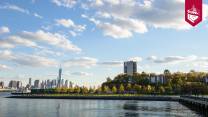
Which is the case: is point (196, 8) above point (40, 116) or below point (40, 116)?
above

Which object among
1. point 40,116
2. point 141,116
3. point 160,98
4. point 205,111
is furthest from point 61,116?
point 160,98

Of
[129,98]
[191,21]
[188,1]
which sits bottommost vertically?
[129,98]

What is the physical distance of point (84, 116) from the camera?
78.0 m

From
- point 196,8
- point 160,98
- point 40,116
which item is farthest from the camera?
point 160,98

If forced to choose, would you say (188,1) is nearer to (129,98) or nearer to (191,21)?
(191,21)

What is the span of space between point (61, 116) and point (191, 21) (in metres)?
64.8

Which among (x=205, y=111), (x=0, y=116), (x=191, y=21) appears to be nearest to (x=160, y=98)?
(x=205, y=111)

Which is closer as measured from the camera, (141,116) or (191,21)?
(191,21)

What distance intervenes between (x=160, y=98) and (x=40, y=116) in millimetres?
124961

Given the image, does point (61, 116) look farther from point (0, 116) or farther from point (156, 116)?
point (156, 116)

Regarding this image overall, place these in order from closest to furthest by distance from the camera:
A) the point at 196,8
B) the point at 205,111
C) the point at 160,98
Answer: the point at 196,8 < the point at 205,111 < the point at 160,98

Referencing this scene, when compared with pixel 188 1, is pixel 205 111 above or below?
below

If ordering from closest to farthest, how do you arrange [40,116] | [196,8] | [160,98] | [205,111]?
[196,8] → [40,116] → [205,111] → [160,98]

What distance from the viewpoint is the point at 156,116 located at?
77.3 meters
